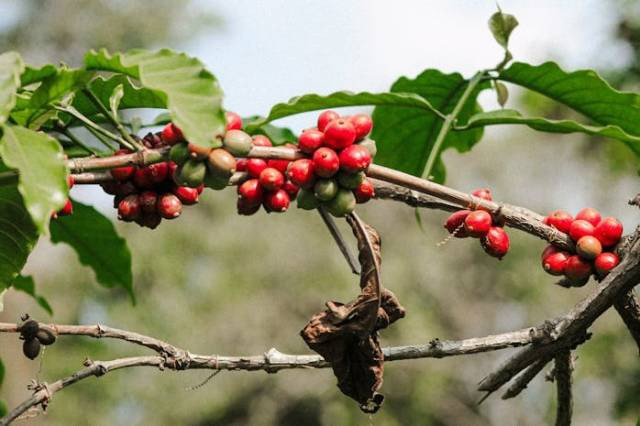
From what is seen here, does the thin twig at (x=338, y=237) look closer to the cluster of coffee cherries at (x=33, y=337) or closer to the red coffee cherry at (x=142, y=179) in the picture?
the red coffee cherry at (x=142, y=179)

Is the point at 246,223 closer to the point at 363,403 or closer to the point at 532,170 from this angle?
the point at 532,170

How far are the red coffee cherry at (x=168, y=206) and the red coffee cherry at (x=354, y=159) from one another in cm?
26

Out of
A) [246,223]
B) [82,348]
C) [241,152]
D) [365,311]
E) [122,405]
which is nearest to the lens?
[241,152]

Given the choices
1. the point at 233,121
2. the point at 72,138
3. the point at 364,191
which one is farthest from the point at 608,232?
the point at 72,138

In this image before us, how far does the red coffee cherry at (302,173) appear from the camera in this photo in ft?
3.93

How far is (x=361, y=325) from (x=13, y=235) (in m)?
0.53

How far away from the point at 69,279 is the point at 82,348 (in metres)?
3.34

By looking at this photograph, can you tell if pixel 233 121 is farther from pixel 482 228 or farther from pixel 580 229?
pixel 580 229

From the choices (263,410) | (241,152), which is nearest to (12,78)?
(241,152)

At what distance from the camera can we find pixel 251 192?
1284 mm

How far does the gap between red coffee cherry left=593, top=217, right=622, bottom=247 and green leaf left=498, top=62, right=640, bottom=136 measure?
0.25 meters

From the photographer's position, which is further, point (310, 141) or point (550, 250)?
point (550, 250)

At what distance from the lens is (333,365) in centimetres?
130

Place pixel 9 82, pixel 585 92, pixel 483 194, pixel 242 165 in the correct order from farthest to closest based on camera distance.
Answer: pixel 585 92 < pixel 483 194 < pixel 242 165 < pixel 9 82
